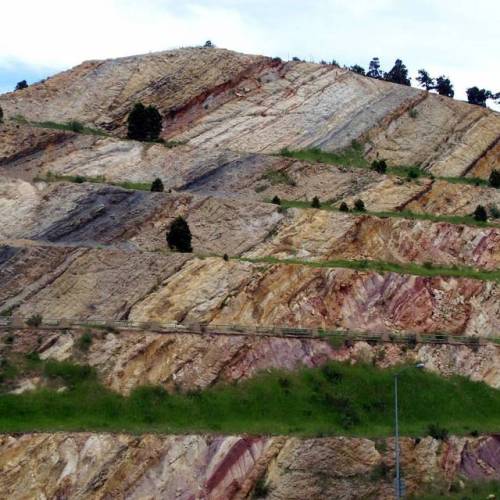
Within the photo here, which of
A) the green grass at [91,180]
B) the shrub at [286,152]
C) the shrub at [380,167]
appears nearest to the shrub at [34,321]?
the green grass at [91,180]

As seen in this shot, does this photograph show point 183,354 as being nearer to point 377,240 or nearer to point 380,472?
point 380,472

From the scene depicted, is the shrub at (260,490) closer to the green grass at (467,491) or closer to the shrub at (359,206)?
the green grass at (467,491)

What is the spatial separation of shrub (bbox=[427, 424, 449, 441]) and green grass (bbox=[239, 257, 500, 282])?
9.43 metres

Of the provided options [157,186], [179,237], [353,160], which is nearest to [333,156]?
[353,160]

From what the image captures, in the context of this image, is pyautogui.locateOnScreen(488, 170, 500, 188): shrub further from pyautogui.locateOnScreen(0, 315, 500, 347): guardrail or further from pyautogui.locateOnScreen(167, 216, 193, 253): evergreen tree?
pyautogui.locateOnScreen(167, 216, 193, 253): evergreen tree

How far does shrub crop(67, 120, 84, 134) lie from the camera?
63.7 m

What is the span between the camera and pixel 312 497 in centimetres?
3928

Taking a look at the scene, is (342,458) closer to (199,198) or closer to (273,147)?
(199,198)

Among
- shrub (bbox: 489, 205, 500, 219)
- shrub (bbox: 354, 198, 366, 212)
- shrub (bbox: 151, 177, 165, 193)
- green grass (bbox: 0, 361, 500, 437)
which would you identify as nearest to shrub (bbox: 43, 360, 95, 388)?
green grass (bbox: 0, 361, 500, 437)

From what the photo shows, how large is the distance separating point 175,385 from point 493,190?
2679cm

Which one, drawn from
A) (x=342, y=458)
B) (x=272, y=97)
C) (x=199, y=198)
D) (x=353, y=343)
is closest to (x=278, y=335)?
(x=353, y=343)

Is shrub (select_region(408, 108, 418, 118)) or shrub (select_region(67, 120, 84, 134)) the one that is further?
shrub (select_region(408, 108, 418, 118))

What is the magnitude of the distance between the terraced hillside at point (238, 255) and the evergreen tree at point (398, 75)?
439 inches

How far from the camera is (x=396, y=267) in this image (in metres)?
51.3
